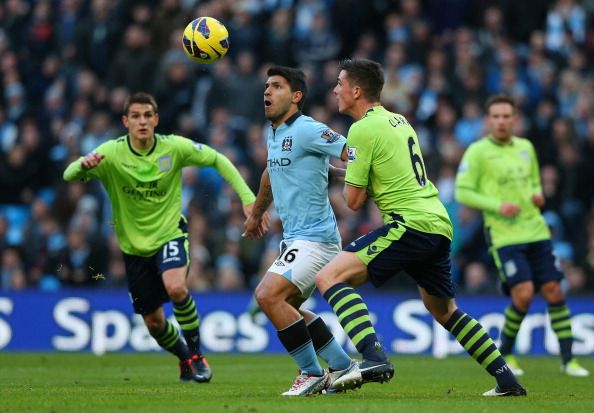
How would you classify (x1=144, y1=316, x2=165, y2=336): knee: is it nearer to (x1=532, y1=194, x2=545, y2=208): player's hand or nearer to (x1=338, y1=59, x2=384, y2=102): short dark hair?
(x1=338, y1=59, x2=384, y2=102): short dark hair

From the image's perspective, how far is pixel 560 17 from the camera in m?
22.5

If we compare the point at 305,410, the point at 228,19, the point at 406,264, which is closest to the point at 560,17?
the point at 228,19

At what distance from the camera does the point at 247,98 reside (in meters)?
21.0

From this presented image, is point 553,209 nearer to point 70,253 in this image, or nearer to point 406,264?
point 70,253

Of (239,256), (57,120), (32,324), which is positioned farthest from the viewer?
(57,120)

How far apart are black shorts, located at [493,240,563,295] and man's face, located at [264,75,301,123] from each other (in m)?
4.57

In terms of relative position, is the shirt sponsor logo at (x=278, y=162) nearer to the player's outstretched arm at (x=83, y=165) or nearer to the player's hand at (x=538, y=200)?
the player's outstretched arm at (x=83, y=165)

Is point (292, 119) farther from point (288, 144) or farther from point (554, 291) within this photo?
point (554, 291)

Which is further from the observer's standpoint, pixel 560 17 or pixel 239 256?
pixel 560 17

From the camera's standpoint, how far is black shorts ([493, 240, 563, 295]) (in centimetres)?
1418

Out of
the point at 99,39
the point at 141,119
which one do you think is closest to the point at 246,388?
the point at 141,119

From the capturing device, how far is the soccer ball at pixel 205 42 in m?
12.0

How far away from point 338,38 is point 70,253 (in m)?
6.39

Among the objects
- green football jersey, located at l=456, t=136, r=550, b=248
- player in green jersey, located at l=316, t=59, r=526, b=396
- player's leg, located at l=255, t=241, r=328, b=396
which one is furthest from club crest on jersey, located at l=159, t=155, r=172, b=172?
green football jersey, located at l=456, t=136, r=550, b=248
